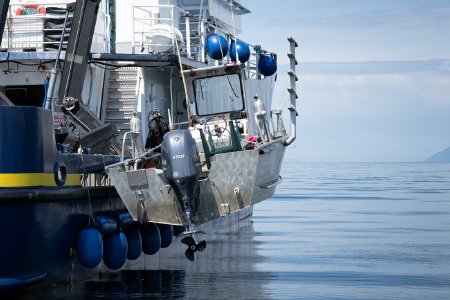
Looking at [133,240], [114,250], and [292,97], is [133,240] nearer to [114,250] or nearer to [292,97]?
[114,250]

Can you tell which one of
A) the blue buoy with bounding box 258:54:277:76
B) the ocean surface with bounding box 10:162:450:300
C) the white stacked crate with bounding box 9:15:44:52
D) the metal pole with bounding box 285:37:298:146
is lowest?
the ocean surface with bounding box 10:162:450:300

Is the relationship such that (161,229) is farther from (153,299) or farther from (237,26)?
(237,26)

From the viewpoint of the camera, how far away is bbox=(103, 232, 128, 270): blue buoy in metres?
13.6

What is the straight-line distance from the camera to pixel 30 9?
58.5 feet

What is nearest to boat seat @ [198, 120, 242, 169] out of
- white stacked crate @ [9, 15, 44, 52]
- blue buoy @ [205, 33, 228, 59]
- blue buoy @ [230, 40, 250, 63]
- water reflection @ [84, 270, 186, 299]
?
water reflection @ [84, 270, 186, 299]

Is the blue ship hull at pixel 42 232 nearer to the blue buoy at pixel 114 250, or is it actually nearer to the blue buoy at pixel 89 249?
the blue buoy at pixel 89 249

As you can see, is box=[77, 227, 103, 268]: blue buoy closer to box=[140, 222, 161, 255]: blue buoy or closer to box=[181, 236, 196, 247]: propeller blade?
box=[181, 236, 196, 247]: propeller blade

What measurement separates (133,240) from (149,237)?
739 mm

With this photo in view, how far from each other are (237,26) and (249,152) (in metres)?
16.4

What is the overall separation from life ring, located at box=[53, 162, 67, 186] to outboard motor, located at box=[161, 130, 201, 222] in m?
1.24

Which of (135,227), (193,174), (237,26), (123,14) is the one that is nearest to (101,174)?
(135,227)

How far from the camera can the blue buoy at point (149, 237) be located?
15238 millimetres

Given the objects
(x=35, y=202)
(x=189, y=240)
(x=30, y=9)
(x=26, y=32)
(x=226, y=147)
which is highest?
(x=30, y=9)

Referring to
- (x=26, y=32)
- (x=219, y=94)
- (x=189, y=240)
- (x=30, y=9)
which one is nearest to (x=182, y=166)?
(x=189, y=240)
